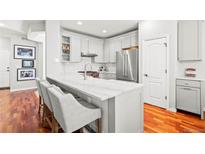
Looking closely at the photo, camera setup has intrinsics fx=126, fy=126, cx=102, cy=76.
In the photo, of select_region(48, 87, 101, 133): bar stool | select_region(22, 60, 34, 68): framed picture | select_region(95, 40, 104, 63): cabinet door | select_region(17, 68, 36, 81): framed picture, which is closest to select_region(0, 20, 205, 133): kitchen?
select_region(48, 87, 101, 133): bar stool

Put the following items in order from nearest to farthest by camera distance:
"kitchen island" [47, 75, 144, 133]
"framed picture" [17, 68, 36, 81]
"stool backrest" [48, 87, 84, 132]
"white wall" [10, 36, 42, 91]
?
1. "stool backrest" [48, 87, 84, 132]
2. "kitchen island" [47, 75, 144, 133]
3. "white wall" [10, 36, 42, 91]
4. "framed picture" [17, 68, 36, 81]

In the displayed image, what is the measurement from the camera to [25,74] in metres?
6.02

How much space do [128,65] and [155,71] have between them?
94 cm

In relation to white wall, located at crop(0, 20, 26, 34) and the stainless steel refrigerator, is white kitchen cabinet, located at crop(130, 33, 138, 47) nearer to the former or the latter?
the stainless steel refrigerator

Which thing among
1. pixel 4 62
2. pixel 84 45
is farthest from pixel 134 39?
pixel 4 62

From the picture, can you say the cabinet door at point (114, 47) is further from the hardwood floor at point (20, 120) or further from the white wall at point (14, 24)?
the hardwood floor at point (20, 120)

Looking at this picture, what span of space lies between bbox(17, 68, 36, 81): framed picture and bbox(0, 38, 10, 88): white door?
85 centimetres

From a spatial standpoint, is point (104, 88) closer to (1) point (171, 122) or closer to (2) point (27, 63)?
(1) point (171, 122)

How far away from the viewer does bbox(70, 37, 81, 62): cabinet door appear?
4.73 m

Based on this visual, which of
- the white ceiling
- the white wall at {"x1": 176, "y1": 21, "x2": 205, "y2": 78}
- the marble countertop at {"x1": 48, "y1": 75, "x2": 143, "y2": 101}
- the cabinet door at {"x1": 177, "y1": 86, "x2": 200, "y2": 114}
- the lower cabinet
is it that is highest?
the white ceiling

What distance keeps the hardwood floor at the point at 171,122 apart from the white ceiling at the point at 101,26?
2783 millimetres
